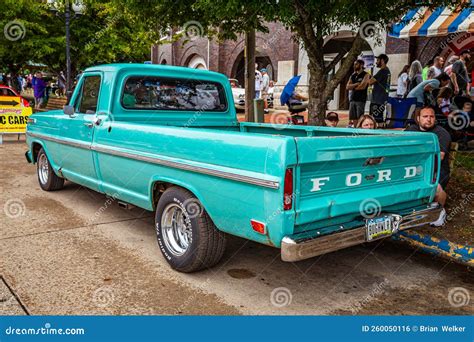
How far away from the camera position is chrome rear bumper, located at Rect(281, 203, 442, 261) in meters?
3.08

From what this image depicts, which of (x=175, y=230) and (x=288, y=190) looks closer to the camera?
(x=288, y=190)

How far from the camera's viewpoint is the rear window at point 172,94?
529 centimetres

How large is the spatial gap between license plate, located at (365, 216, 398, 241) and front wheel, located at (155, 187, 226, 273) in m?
1.23

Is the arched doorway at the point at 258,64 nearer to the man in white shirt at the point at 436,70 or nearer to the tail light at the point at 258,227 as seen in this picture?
the man in white shirt at the point at 436,70

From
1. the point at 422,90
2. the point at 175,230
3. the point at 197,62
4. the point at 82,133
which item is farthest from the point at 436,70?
the point at 197,62

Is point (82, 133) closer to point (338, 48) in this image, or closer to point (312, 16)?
point (312, 16)

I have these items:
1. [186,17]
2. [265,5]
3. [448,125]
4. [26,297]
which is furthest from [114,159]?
[448,125]

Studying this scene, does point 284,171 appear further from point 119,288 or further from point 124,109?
point 124,109

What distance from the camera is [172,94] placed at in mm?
5648

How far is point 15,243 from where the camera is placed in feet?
15.5

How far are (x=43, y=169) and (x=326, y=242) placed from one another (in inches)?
218

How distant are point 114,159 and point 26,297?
180 cm

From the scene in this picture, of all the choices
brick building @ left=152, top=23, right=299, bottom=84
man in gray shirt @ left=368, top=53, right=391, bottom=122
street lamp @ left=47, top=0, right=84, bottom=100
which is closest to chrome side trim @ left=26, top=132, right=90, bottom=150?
man in gray shirt @ left=368, top=53, right=391, bottom=122

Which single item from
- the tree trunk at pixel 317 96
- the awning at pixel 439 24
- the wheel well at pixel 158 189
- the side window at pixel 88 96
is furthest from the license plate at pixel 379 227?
the awning at pixel 439 24
